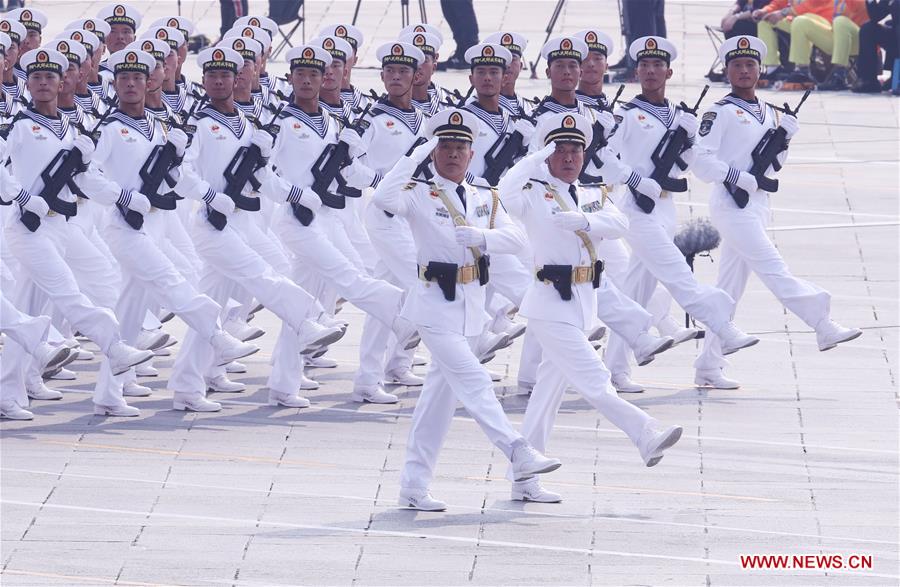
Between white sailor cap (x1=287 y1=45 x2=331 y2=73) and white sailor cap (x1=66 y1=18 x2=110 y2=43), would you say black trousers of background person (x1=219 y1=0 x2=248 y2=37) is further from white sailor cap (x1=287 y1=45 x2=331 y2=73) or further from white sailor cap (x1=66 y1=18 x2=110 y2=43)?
white sailor cap (x1=287 y1=45 x2=331 y2=73)

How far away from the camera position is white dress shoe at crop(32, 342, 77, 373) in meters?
13.3

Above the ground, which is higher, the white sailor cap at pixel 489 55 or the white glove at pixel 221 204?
the white sailor cap at pixel 489 55

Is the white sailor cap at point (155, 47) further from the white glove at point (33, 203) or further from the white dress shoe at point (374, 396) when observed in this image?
the white dress shoe at point (374, 396)

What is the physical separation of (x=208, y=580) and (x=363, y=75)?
673 inches

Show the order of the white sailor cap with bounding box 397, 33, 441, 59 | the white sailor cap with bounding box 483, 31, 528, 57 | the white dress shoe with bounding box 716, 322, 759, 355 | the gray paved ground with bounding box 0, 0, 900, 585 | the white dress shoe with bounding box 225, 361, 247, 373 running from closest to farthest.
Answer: the gray paved ground with bounding box 0, 0, 900, 585
the white dress shoe with bounding box 716, 322, 759, 355
the white dress shoe with bounding box 225, 361, 247, 373
the white sailor cap with bounding box 483, 31, 528, 57
the white sailor cap with bounding box 397, 33, 441, 59

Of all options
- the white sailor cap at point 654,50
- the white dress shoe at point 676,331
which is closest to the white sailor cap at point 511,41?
the white sailor cap at point 654,50

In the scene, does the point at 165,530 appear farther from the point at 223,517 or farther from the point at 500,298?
the point at 500,298

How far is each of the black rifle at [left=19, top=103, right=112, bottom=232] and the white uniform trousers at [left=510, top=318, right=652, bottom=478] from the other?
3.26 metres

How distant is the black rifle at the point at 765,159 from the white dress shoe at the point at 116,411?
414 centimetres

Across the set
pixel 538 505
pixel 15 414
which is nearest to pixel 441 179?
pixel 538 505

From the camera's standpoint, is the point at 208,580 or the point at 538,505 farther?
the point at 538,505

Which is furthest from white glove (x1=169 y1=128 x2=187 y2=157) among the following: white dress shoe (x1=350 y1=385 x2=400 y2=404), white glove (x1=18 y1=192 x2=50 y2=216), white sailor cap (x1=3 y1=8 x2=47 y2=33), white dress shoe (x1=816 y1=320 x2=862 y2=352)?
white dress shoe (x1=816 y1=320 x2=862 y2=352)

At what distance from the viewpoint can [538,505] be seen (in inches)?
458

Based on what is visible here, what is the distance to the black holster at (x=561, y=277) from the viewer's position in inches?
464
